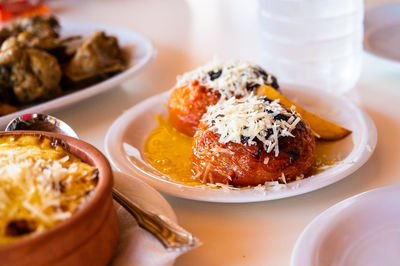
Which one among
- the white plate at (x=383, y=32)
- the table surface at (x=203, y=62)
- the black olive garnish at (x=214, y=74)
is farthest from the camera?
the white plate at (x=383, y=32)

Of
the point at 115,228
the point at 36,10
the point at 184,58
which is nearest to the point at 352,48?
the point at 184,58

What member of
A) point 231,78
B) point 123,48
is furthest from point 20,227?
point 123,48

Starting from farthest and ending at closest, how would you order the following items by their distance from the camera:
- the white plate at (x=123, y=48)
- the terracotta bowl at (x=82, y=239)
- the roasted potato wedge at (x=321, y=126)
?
the white plate at (x=123, y=48) → the roasted potato wedge at (x=321, y=126) → the terracotta bowl at (x=82, y=239)

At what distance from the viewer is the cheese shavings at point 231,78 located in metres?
1.25

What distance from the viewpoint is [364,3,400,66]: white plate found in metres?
1.69

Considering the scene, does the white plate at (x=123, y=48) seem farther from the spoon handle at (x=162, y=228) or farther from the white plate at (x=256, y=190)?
the spoon handle at (x=162, y=228)

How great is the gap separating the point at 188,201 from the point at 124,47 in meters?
1.12

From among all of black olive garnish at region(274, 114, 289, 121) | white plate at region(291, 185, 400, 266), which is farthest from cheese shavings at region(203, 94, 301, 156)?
white plate at region(291, 185, 400, 266)

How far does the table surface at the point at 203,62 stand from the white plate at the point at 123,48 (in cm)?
6

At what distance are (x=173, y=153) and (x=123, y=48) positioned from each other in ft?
2.88

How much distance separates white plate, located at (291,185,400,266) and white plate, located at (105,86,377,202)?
0.12m

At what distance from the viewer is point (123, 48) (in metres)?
1.96

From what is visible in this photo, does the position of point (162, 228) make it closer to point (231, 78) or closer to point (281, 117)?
point (281, 117)

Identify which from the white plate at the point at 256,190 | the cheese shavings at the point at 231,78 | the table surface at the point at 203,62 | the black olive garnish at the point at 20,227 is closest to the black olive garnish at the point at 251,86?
the cheese shavings at the point at 231,78
